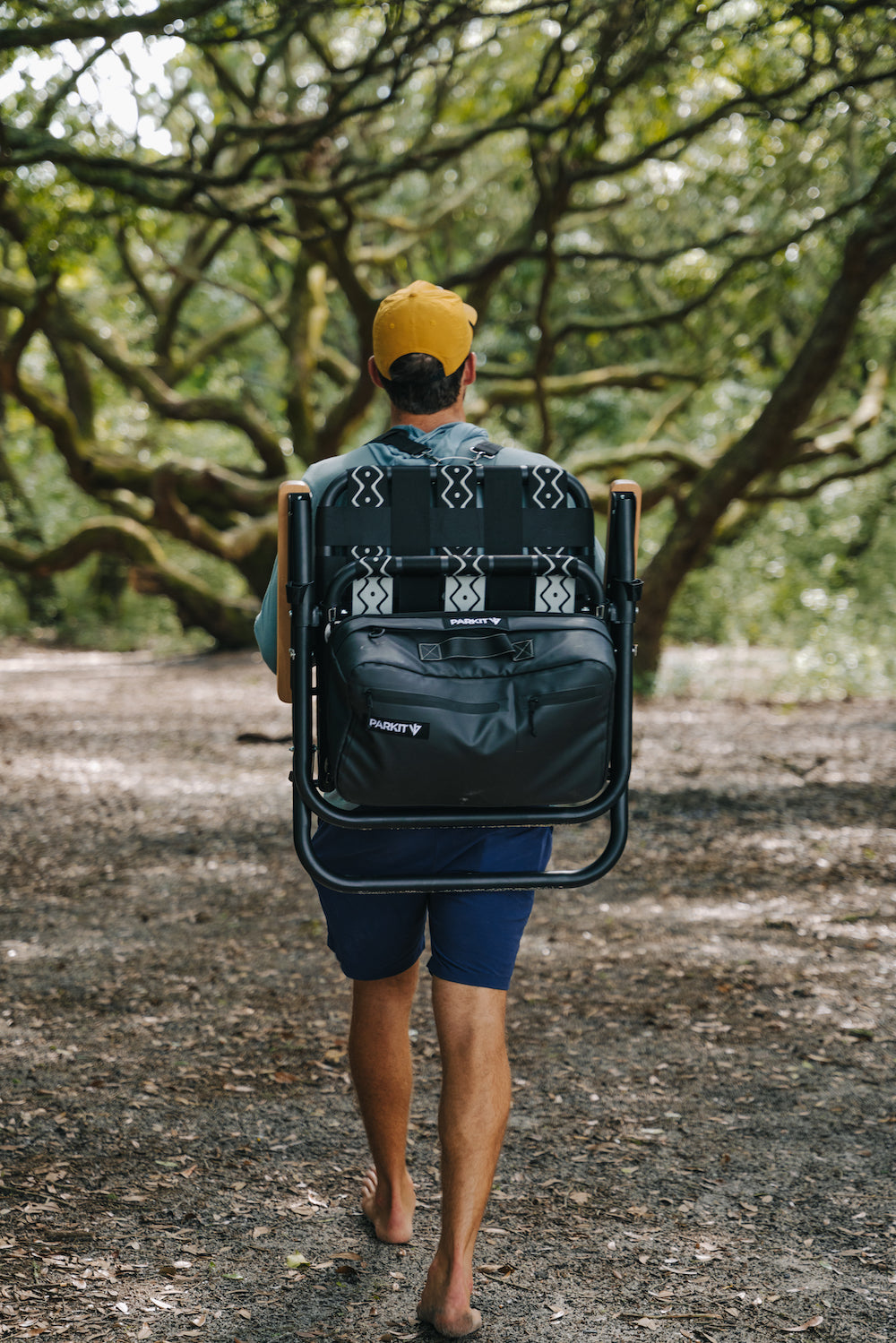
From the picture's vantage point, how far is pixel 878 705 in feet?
39.6

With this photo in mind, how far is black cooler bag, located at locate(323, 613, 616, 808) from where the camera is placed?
1.86m

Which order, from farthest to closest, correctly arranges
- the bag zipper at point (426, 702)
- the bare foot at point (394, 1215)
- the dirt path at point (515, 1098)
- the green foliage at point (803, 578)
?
the green foliage at point (803, 578), the bare foot at point (394, 1215), the dirt path at point (515, 1098), the bag zipper at point (426, 702)

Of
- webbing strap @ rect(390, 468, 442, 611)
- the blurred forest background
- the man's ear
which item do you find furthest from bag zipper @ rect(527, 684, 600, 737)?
the blurred forest background

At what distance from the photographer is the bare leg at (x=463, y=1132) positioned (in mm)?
2191

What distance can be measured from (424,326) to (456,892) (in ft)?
3.48

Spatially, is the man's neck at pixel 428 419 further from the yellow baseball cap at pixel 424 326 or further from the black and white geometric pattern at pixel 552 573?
the black and white geometric pattern at pixel 552 573

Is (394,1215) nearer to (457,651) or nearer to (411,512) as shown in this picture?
(457,651)

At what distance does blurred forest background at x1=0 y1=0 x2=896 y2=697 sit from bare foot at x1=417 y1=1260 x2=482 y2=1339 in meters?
6.16

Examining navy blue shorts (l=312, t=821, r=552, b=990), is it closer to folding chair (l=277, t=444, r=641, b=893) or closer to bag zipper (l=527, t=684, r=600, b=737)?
folding chair (l=277, t=444, r=641, b=893)

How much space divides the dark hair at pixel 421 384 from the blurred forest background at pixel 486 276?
4.94 metres

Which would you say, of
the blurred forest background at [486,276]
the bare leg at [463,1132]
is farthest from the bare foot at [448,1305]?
the blurred forest background at [486,276]

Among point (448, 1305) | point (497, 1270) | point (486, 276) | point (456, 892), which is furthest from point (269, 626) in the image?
point (486, 276)

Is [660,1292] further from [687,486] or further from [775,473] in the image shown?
[687,486]

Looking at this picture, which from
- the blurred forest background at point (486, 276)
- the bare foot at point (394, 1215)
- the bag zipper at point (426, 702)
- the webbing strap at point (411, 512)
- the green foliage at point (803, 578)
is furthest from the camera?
the green foliage at point (803, 578)
